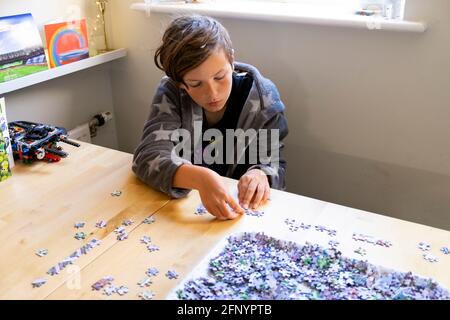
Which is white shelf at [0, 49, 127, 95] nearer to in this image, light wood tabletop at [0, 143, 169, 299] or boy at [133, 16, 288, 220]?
light wood tabletop at [0, 143, 169, 299]

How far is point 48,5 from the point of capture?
1.81 metres

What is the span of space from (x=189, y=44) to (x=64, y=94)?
0.93m

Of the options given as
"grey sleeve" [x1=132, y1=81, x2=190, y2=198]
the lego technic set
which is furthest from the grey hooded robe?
the lego technic set

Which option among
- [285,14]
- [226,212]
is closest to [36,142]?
[226,212]

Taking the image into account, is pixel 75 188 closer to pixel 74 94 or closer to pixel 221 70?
pixel 221 70

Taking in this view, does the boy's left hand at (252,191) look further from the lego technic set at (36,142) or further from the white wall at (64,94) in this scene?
the white wall at (64,94)

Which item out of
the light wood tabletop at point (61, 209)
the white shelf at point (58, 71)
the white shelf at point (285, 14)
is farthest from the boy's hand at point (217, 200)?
the white shelf at point (58, 71)

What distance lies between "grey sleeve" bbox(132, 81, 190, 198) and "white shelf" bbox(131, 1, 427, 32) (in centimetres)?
45

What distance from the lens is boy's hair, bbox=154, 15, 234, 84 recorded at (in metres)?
1.25

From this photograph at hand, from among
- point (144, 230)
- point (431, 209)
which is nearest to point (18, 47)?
point (144, 230)

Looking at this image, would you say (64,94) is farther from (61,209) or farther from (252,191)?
(252,191)

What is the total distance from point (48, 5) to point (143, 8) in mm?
366

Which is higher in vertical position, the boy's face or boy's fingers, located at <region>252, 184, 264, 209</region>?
the boy's face
